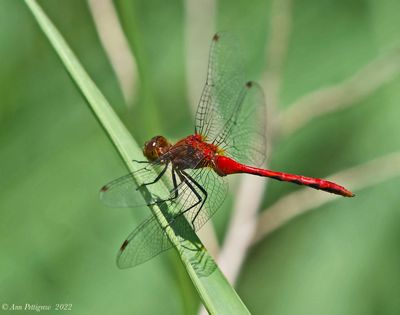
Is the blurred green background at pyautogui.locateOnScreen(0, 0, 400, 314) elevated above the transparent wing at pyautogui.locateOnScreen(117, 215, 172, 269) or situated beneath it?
elevated above

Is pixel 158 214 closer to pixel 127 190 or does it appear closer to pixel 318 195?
pixel 127 190

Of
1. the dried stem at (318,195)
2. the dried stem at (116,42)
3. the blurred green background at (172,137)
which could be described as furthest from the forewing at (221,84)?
the dried stem at (318,195)

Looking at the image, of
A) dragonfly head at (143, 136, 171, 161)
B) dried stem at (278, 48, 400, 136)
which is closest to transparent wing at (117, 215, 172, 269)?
dragonfly head at (143, 136, 171, 161)

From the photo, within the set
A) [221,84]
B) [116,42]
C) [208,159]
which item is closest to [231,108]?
[221,84]

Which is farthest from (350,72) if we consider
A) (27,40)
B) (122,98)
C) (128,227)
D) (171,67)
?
(27,40)

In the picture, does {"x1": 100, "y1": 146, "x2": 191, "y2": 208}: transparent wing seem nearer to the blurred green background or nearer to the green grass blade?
the green grass blade

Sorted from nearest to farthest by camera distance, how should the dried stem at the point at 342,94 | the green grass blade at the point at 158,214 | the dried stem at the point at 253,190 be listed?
the green grass blade at the point at 158,214
the dried stem at the point at 253,190
the dried stem at the point at 342,94

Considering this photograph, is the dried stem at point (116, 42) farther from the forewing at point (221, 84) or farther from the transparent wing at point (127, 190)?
the transparent wing at point (127, 190)
